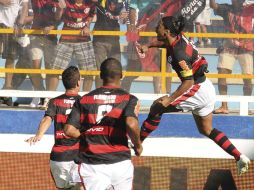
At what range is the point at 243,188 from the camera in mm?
12547

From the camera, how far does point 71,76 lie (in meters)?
9.85

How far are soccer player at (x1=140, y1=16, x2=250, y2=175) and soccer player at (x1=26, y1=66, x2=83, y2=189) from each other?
111 cm

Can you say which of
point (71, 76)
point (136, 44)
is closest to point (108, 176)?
point (71, 76)

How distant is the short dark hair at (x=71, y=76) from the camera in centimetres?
983

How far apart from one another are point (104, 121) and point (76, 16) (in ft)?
20.6

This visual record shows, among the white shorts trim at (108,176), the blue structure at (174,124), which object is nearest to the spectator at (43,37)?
the blue structure at (174,124)

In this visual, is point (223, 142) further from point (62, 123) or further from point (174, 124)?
point (174, 124)

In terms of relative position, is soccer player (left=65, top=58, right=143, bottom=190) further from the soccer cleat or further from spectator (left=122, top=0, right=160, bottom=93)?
spectator (left=122, top=0, right=160, bottom=93)

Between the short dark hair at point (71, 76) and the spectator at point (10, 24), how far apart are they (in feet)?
13.6

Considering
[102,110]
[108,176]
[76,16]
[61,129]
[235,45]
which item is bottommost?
[108,176]

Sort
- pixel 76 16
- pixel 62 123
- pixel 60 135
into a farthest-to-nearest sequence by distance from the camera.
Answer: pixel 76 16
pixel 60 135
pixel 62 123

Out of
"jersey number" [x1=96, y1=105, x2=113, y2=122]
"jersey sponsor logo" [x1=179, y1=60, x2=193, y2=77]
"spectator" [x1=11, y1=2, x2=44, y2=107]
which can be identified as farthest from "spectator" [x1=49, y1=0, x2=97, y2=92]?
"jersey number" [x1=96, y1=105, x2=113, y2=122]

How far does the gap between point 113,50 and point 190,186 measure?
2679mm

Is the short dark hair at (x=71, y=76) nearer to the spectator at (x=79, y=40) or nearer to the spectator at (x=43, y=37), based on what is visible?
the spectator at (x=79, y=40)
